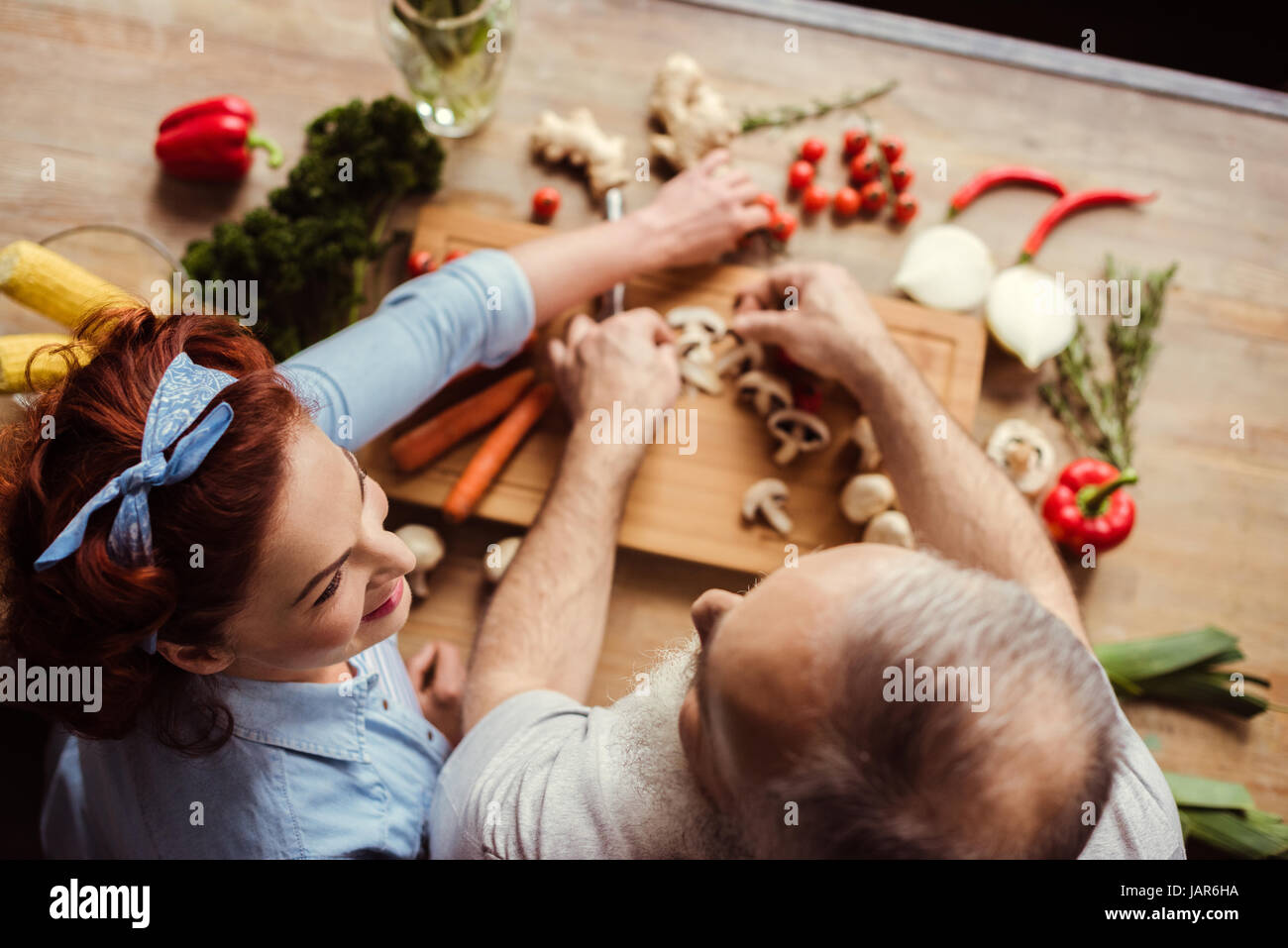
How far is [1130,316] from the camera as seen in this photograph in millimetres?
1570

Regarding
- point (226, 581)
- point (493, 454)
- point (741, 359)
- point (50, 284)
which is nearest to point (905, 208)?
point (741, 359)

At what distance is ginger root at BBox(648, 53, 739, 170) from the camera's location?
1.54 m

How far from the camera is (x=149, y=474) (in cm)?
75

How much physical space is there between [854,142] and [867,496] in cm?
67

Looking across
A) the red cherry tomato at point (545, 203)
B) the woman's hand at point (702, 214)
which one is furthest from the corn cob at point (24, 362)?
the woman's hand at point (702, 214)

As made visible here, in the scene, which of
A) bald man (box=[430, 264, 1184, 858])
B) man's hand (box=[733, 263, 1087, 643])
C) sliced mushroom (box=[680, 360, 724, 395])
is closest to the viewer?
bald man (box=[430, 264, 1184, 858])

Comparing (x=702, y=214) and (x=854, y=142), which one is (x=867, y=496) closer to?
(x=702, y=214)

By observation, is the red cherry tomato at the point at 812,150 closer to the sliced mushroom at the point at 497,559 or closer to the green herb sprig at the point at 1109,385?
the green herb sprig at the point at 1109,385

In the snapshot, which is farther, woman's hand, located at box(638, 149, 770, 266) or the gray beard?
woman's hand, located at box(638, 149, 770, 266)

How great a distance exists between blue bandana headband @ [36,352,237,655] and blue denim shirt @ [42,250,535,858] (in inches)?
10.1

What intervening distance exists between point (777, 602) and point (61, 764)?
1149mm

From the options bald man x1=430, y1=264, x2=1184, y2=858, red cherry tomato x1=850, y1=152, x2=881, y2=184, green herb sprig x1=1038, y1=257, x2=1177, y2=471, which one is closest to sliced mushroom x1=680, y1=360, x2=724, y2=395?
bald man x1=430, y1=264, x2=1184, y2=858

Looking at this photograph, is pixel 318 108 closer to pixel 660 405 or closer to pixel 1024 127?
pixel 660 405

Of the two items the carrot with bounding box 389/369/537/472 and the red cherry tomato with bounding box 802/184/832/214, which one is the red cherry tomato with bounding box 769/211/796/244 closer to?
the red cherry tomato with bounding box 802/184/832/214
